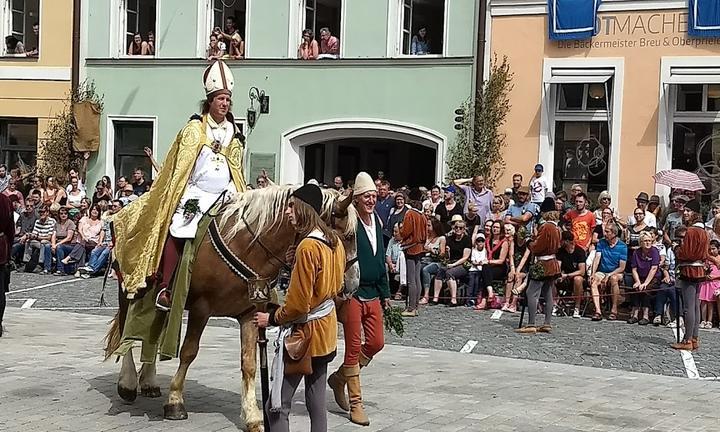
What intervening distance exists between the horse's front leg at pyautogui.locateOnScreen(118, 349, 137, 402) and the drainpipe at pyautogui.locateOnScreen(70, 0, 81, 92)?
56.8 ft

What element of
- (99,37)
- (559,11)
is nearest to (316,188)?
(559,11)

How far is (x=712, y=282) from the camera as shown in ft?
49.2

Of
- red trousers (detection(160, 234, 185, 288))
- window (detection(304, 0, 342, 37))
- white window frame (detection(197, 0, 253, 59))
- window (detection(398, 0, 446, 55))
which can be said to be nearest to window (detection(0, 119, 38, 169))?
white window frame (detection(197, 0, 253, 59))

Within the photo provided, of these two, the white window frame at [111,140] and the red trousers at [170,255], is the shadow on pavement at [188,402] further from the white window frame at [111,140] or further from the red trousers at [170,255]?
the white window frame at [111,140]

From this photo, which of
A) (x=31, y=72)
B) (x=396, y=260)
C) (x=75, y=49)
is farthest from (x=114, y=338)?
(x=31, y=72)

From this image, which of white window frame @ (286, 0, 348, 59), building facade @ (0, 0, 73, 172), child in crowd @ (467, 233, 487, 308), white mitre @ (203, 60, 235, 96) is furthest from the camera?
building facade @ (0, 0, 73, 172)

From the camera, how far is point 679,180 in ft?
59.8

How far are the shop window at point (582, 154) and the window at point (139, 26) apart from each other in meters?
9.72

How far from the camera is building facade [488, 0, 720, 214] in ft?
63.3

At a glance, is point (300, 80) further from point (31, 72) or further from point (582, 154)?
point (31, 72)

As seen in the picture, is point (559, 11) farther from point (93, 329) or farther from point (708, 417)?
point (708, 417)

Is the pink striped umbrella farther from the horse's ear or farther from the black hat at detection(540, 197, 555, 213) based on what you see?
the horse's ear

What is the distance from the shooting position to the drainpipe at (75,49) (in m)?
24.7

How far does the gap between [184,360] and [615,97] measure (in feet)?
45.1
